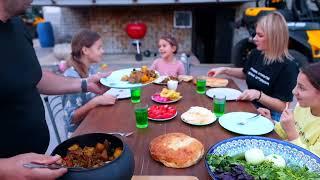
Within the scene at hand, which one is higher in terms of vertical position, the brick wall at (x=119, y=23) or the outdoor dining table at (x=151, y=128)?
the brick wall at (x=119, y=23)

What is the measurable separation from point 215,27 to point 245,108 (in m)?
5.73

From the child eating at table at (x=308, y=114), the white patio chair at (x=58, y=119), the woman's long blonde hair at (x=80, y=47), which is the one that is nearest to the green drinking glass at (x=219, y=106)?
the child eating at table at (x=308, y=114)

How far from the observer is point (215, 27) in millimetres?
7387

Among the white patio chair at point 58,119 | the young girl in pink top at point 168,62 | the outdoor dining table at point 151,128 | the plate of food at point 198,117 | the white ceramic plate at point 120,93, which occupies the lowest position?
the white patio chair at point 58,119

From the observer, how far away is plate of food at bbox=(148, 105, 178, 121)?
1.82 m

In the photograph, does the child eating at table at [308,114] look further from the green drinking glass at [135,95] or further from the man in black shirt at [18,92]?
the man in black shirt at [18,92]

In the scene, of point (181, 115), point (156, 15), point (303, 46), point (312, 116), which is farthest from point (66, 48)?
point (312, 116)

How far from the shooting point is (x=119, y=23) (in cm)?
754

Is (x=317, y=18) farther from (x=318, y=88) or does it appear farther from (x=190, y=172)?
(x=190, y=172)

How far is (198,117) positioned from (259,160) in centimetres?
55

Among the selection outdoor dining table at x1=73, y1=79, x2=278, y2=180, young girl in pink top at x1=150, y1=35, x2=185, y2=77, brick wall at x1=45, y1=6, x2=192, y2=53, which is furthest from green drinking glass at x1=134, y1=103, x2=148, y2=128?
brick wall at x1=45, y1=6, x2=192, y2=53

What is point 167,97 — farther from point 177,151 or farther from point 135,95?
point 177,151

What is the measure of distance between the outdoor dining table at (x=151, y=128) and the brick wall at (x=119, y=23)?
547 cm

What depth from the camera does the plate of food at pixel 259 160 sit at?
116 cm
